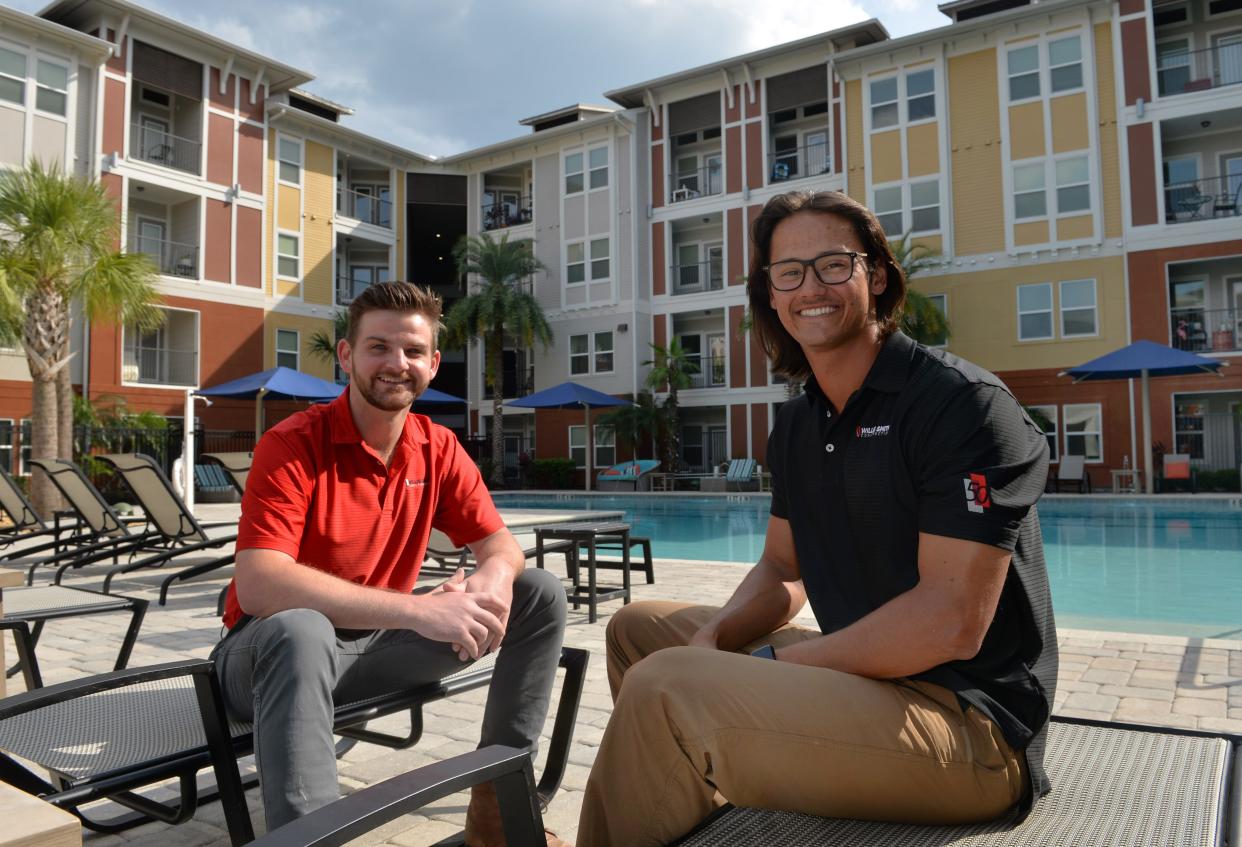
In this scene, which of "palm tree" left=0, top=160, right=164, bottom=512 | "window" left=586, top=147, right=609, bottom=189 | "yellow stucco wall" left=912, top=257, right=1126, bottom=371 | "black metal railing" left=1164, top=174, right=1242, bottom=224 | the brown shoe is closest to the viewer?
the brown shoe

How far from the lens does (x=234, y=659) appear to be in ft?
6.38

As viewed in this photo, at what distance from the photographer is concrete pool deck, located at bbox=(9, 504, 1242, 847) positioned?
93.8 inches

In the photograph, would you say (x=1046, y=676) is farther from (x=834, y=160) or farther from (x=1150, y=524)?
(x=834, y=160)

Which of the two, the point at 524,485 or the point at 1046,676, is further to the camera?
the point at 524,485

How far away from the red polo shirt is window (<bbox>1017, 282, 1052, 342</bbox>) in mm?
20573

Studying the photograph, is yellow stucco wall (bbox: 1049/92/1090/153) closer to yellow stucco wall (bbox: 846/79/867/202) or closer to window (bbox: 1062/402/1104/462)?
yellow stucco wall (bbox: 846/79/867/202)

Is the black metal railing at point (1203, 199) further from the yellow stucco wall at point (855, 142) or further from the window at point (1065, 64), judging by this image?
the yellow stucco wall at point (855, 142)

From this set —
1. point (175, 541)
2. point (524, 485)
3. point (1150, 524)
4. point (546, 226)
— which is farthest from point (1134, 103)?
point (175, 541)

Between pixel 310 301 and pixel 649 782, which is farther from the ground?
pixel 310 301

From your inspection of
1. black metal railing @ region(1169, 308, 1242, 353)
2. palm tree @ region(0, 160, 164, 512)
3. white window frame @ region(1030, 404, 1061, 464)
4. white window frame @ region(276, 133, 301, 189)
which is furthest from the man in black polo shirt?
white window frame @ region(276, 133, 301, 189)

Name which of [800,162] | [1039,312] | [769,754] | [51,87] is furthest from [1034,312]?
[51,87]

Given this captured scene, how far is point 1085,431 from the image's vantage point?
19.7 meters

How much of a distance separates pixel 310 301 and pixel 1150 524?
21697 millimetres

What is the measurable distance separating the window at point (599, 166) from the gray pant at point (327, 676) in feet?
Answer: 82.1
